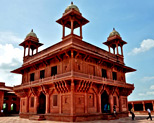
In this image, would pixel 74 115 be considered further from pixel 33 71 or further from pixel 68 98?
pixel 33 71

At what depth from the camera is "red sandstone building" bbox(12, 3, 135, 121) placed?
60.1 ft

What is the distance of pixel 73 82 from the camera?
58.1 feet

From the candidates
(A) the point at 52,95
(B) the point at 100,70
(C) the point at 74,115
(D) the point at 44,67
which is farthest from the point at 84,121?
(D) the point at 44,67

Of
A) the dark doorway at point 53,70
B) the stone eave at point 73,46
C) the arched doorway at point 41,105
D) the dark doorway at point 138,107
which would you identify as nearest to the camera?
the stone eave at point 73,46

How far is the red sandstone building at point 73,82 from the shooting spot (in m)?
18.3

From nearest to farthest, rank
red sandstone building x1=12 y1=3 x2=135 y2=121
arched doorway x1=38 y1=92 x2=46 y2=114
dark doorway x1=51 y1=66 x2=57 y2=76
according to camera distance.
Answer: red sandstone building x1=12 y1=3 x2=135 y2=121 < dark doorway x1=51 y1=66 x2=57 y2=76 < arched doorway x1=38 y1=92 x2=46 y2=114

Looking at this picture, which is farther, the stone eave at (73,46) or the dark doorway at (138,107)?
the dark doorway at (138,107)

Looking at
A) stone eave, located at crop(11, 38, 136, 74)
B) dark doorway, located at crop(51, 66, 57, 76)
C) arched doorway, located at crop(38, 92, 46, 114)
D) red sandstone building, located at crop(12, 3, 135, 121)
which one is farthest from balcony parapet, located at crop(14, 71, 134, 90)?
stone eave, located at crop(11, 38, 136, 74)

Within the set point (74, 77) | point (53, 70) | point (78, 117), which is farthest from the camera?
point (53, 70)

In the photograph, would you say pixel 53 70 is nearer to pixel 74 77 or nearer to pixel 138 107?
pixel 74 77

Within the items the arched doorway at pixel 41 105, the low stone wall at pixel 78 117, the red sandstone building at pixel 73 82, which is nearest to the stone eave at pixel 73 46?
the red sandstone building at pixel 73 82

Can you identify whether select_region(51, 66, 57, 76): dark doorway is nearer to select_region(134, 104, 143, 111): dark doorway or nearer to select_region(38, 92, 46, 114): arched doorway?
select_region(38, 92, 46, 114): arched doorway

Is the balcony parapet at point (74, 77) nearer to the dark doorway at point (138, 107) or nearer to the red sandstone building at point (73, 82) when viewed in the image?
the red sandstone building at point (73, 82)

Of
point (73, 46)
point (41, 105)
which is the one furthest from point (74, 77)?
point (41, 105)
